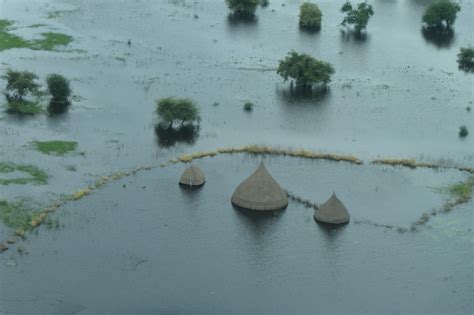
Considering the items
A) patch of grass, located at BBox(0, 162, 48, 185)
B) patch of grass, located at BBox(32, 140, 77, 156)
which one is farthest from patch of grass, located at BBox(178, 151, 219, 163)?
patch of grass, located at BBox(0, 162, 48, 185)

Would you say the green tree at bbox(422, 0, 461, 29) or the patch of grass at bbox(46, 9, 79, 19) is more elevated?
the green tree at bbox(422, 0, 461, 29)

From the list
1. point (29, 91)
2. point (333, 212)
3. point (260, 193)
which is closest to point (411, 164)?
point (333, 212)

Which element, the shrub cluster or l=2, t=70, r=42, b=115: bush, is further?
the shrub cluster

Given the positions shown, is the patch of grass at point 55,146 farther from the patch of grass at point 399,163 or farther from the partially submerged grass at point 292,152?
the patch of grass at point 399,163

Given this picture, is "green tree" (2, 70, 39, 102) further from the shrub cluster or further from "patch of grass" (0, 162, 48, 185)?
"patch of grass" (0, 162, 48, 185)

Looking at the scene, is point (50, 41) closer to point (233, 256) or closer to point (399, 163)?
point (399, 163)

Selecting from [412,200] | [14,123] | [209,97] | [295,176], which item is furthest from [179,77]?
[412,200]
